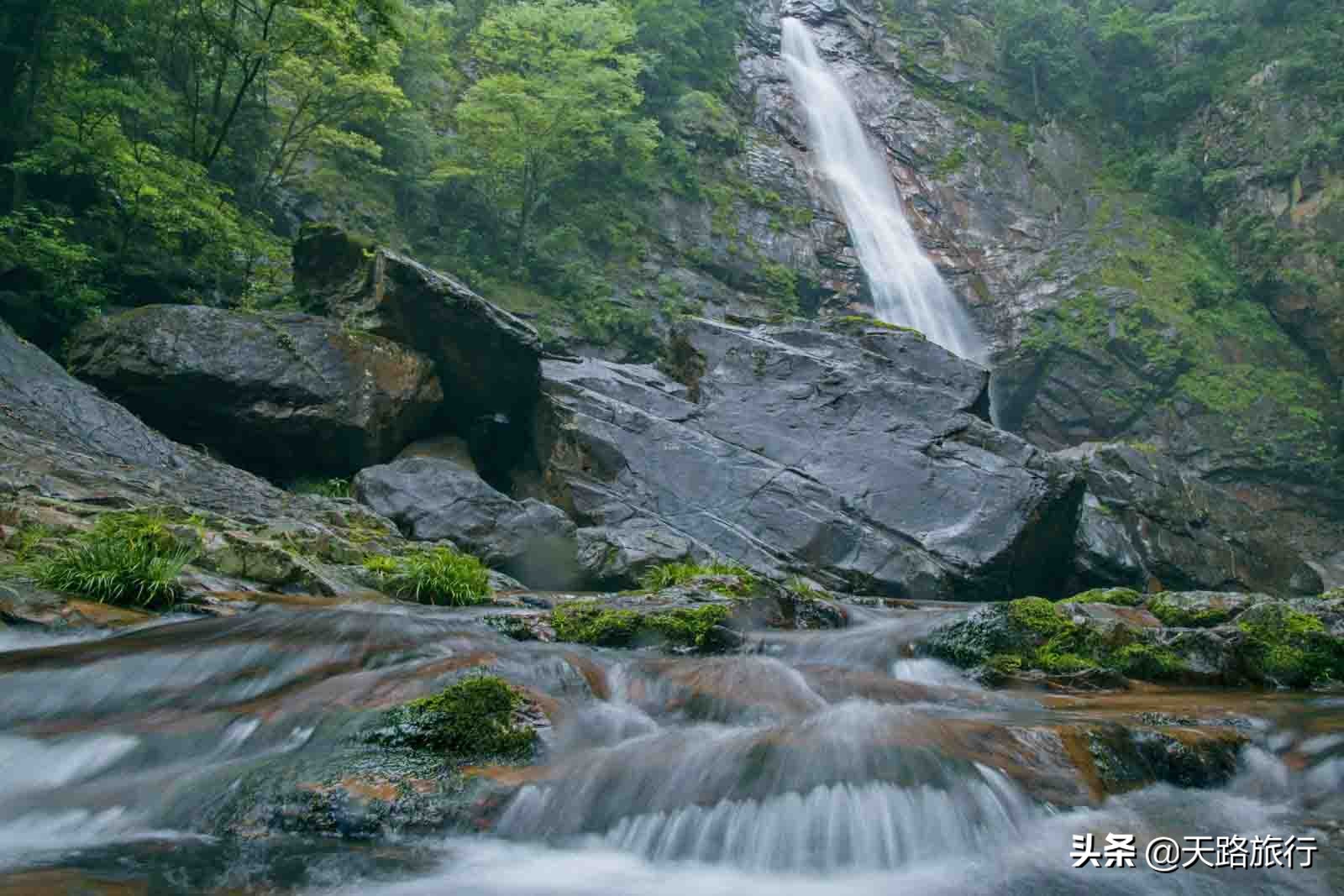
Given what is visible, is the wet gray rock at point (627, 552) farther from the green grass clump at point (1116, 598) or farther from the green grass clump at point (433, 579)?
the green grass clump at point (1116, 598)

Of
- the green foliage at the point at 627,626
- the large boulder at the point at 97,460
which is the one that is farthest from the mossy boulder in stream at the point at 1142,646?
the large boulder at the point at 97,460

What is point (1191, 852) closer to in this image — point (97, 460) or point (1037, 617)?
point (1037, 617)

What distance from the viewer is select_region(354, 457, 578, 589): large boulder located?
11.9m

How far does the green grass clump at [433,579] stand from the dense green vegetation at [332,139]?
7252 millimetres

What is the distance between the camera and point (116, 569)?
666cm

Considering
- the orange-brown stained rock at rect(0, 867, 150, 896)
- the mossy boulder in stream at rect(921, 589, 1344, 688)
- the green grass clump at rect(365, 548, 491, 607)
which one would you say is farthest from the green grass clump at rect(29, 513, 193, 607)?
the mossy boulder in stream at rect(921, 589, 1344, 688)

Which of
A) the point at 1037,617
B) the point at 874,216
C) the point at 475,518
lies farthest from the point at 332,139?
the point at 874,216

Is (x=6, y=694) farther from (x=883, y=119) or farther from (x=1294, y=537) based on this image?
(x=883, y=119)

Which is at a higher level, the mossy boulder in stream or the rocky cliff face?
the rocky cliff face

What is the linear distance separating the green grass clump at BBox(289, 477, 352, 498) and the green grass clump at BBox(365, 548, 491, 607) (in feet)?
13.4

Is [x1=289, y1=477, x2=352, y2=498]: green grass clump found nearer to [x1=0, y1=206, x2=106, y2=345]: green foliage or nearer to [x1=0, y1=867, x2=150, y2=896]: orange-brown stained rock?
[x1=0, y1=206, x2=106, y2=345]: green foliage

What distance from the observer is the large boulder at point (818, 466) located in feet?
47.1

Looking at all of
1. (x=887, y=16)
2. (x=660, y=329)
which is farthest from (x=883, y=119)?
(x=660, y=329)

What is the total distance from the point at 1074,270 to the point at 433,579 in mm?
29244
